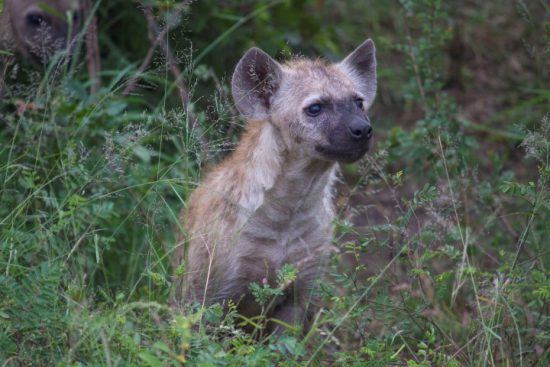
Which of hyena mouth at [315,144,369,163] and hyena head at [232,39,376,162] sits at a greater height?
hyena head at [232,39,376,162]

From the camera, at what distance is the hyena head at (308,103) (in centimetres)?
402

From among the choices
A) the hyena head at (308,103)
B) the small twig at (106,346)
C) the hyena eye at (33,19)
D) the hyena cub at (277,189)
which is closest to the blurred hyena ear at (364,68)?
the hyena head at (308,103)

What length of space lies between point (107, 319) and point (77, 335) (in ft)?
0.39

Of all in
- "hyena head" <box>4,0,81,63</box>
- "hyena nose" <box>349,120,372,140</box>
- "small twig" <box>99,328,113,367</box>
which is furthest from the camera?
"hyena head" <box>4,0,81,63</box>

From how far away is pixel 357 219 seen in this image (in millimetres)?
6617

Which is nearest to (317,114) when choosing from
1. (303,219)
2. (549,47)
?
(303,219)

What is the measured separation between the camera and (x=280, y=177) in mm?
4195

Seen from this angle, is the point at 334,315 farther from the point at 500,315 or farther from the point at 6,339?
the point at 6,339

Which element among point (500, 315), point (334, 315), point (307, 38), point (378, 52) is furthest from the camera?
point (378, 52)

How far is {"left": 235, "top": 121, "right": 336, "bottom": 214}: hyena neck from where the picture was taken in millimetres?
4160

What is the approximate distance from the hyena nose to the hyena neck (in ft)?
0.86

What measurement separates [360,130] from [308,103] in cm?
33

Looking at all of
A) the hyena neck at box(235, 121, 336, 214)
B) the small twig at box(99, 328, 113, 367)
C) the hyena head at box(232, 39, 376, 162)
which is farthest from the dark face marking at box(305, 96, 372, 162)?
the small twig at box(99, 328, 113, 367)

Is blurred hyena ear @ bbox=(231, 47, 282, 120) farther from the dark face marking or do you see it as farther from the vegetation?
the dark face marking
